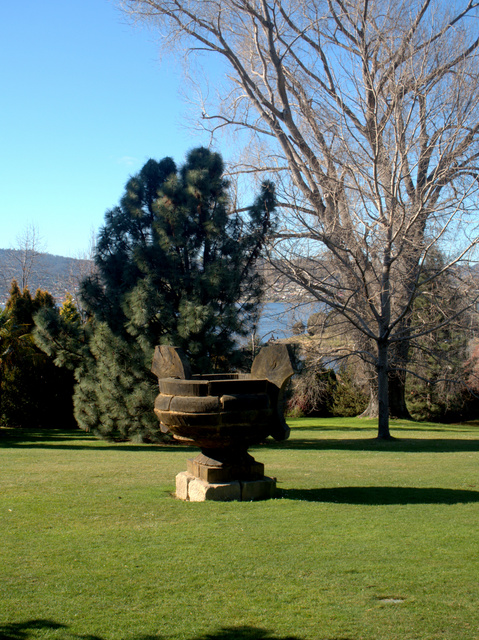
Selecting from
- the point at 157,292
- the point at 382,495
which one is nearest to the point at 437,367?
the point at 157,292

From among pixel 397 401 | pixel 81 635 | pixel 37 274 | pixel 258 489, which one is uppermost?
pixel 37 274

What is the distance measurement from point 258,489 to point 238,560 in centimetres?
237

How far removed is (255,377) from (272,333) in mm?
12314

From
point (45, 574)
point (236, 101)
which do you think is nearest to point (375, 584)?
point (45, 574)

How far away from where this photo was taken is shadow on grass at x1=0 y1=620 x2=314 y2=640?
3635 millimetres

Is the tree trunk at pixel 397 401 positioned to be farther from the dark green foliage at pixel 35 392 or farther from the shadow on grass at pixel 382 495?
the shadow on grass at pixel 382 495

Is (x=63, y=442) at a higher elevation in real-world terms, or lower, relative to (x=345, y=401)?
lower

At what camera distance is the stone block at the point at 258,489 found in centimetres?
727

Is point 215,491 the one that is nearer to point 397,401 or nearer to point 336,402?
point 397,401

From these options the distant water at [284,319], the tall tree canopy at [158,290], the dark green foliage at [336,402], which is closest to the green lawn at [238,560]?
the tall tree canopy at [158,290]

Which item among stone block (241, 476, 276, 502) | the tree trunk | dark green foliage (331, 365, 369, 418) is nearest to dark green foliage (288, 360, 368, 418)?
dark green foliage (331, 365, 369, 418)

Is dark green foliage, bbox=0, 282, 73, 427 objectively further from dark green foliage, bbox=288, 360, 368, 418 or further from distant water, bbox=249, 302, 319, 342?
dark green foliage, bbox=288, 360, 368, 418

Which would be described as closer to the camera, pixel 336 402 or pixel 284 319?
pixel 284 319

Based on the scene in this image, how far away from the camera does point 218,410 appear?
22.6ft
